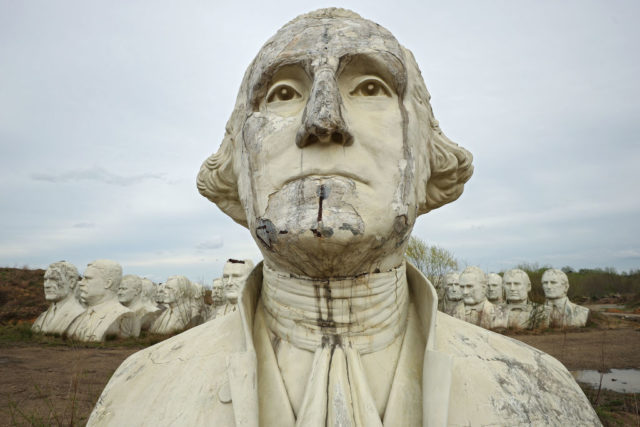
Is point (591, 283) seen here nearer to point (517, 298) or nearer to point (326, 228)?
point (517, 298)

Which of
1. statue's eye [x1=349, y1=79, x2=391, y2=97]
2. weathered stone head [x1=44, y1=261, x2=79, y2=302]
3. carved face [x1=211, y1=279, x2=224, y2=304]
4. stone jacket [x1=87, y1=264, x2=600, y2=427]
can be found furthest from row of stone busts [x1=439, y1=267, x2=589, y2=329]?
statue's eye [x1=349, y1=79, x2=391, y2=97]

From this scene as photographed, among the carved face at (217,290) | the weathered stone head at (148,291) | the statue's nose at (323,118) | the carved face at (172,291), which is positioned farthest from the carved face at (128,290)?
the statue's nose at (323,118)

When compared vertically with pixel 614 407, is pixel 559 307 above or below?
above

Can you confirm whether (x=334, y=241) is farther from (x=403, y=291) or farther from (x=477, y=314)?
(x=477, y=314)

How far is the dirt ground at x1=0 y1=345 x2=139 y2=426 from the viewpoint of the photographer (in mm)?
4293

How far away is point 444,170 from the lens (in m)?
2.35

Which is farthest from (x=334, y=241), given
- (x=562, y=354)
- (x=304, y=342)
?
(x=562, y=354)

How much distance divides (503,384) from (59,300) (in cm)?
1280

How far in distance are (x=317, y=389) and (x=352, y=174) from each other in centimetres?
82

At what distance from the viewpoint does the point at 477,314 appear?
520 inches

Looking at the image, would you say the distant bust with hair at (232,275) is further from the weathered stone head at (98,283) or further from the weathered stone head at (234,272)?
the weathered stone head at (98,283)

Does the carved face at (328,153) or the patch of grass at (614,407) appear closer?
the carved face at (328,153)

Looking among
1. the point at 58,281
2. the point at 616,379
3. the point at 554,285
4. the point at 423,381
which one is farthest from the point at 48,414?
the point at 554,285

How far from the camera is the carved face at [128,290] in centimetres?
1440
